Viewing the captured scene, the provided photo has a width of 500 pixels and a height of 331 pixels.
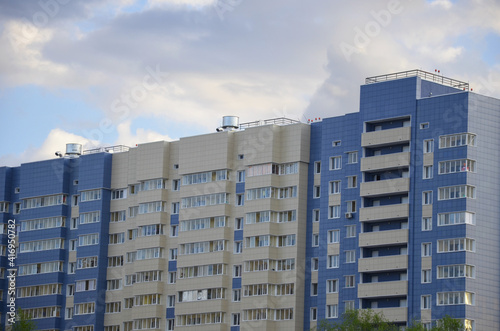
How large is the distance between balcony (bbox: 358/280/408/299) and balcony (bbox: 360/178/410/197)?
10701 mm

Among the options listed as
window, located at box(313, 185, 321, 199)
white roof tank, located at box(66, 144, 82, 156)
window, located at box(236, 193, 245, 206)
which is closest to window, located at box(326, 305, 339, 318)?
window, located at box(313, 185, 321, 199)

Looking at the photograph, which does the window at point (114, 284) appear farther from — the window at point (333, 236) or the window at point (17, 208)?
the window at point (333, 236)

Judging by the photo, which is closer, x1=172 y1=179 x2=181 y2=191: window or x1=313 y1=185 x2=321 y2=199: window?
x1=313 y1=185 x2=321 y2=199: window

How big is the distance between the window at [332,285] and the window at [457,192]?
56.1 feet

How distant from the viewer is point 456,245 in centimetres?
14250

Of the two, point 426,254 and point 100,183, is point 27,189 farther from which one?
point 426,254

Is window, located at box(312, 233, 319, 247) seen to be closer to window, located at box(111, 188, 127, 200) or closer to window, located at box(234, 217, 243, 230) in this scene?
window, located at box(234, 217, 243, 230)

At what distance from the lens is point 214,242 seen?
16612 cm

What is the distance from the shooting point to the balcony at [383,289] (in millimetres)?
145125

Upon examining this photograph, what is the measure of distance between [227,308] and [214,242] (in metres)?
8.97

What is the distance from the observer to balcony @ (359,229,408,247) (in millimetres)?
146625

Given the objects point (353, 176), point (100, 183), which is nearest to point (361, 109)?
point (353, 176)

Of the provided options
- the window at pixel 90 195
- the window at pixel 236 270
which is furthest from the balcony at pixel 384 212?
the window at pixel 90 195

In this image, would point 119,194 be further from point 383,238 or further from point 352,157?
point 383,238
